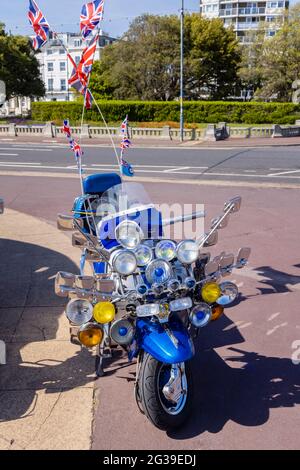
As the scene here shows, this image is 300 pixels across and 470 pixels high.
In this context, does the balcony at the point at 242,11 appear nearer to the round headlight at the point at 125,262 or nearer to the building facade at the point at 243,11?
the building facade at the point at 243,11

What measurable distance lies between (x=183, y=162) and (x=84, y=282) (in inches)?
653

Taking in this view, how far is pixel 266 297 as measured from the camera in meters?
6.17

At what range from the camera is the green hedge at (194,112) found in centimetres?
3772

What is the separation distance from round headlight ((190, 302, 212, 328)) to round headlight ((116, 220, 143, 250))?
0.78 m

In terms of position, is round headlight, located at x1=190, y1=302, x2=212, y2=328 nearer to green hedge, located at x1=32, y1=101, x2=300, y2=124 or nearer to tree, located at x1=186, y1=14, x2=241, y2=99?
green hedge, located at x1=32, y1=101, x2=300, y2=124

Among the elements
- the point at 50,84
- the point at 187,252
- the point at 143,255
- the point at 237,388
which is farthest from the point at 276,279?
the point at 50,84

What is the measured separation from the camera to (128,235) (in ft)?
11.9

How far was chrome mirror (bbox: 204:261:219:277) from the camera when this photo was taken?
3.99 metres

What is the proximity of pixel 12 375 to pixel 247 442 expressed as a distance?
7.22 ft

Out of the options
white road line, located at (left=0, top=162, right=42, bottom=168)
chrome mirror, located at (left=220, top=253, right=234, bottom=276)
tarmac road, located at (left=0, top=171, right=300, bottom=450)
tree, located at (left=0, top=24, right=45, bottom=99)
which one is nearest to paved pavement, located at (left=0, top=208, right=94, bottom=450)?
tarmac road, located at (left=0, top=171, right=300, bottom=450)

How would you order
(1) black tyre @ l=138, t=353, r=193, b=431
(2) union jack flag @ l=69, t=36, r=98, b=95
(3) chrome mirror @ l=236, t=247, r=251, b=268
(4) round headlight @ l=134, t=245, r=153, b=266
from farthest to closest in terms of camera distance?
(2) union jack flag @ l=69, t=36, r=98, b=95, (3) chrome mirror @ l=236, t=247, r=251, b=268, (4) round headlight @ l=134, t=245, r=153, b=266, (1) black tyre @ l=138, t=353, r=193, b=431

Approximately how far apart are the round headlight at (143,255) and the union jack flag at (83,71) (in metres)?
4.13

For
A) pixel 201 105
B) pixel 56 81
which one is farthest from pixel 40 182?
pixel 56 81
